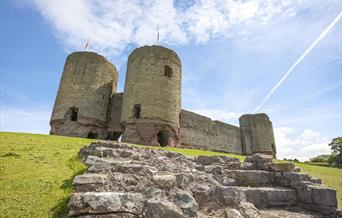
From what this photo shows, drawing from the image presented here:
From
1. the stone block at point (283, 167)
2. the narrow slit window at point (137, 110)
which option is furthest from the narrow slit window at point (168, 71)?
the stone block at point (283, 167)

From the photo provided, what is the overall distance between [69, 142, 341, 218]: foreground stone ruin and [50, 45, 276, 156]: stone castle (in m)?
11.8

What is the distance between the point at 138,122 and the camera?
18.4 meters

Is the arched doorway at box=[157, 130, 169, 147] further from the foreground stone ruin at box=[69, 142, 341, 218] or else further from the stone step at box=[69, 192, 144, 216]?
the stone step at box=[69, 192, 144, 216]

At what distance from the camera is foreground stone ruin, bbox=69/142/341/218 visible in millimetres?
2975

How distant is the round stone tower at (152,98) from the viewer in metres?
18.3

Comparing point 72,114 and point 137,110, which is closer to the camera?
Answer: point 137,110

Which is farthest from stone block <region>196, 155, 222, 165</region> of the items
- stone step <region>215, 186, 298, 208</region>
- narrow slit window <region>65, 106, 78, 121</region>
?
narrow slit window <region>65, 106, 78, 121</region>

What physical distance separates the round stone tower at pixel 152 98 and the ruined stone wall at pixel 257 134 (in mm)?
17326

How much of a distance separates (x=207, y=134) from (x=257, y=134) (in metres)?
11.9

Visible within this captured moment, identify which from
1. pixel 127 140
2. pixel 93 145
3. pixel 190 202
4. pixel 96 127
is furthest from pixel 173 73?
pixel 190 202

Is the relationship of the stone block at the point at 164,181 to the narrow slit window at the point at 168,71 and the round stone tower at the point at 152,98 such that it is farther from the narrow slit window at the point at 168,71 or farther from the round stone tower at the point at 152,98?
the narrow slit window at the point at 168,71

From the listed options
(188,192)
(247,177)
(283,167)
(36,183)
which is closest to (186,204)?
(188,192)

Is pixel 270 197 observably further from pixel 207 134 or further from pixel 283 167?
pixel 207 134

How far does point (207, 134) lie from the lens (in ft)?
85.5
